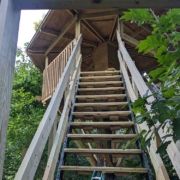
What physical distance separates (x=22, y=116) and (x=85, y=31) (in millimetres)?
4053

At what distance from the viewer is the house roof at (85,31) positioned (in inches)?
332

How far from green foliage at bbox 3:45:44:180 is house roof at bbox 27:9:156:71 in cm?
142

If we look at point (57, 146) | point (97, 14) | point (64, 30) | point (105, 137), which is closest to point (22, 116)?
point (64, 30)

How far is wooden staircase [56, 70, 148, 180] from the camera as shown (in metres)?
3.70

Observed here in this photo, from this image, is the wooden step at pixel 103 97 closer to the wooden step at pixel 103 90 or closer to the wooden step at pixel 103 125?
the wooden step at pixel 103 90

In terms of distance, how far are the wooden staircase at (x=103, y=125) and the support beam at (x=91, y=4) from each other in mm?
1761

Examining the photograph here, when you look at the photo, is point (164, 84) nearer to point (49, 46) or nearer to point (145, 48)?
point (145, 48)

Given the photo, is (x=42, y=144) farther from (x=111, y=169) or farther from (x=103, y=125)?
(x=103, y=125)

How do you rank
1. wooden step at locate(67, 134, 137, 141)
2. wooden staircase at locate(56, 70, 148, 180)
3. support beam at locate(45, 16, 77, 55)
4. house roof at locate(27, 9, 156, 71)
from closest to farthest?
wooden staircase at locate(56, 70, 148, 180)
wooden step at locate(67, 134, 137, 141)
house roof at locate(27, 9, 156, 71)
support beam at locate(45, 16, 77, 55)

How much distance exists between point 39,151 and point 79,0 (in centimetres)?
120

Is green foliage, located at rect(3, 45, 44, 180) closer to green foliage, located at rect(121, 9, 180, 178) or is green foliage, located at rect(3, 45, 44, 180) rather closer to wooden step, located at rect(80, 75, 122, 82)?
wooden step, located at rect(80, 75, 122, 82)

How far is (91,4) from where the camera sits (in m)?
1.34

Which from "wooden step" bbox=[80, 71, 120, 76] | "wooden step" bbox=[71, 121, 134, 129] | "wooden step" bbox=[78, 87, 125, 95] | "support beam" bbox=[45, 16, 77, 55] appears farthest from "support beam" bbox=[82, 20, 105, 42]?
"wooden step" bbox=[71, 121, 134, 129]

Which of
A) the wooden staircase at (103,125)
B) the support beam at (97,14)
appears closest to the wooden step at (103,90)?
the wooden staircase at (103,125)
